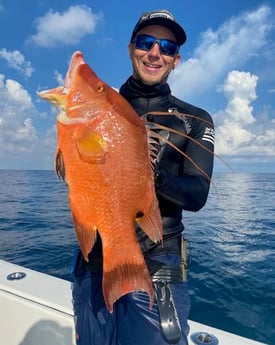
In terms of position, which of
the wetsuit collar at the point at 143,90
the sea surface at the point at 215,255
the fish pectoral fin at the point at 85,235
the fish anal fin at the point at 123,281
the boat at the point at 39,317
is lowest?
the sea surface at the point at 215,255

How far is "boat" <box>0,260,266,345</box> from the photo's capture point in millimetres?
3453

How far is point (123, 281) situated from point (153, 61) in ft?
5.21

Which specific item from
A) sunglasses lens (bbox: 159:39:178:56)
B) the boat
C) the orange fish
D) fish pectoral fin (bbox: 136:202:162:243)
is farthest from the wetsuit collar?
the boat

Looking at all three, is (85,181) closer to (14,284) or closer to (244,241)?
(14,284)

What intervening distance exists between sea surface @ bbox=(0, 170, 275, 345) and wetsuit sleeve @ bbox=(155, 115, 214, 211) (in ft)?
0.49

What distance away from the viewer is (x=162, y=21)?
251 cm

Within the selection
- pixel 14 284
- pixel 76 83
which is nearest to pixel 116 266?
pixel 76 83

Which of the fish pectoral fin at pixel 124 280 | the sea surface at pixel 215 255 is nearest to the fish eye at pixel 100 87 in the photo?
the fish pectoral fin at pixel 124 280

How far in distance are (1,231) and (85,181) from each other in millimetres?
11500

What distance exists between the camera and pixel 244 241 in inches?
430

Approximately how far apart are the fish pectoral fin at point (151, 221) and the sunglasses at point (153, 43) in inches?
52.1

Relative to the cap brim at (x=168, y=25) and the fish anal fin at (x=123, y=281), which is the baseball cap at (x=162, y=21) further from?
the fish anal fin at (x=123, y=281)

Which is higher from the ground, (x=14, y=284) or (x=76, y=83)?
(x=76, y=83)

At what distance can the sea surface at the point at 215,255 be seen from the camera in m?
6.09
